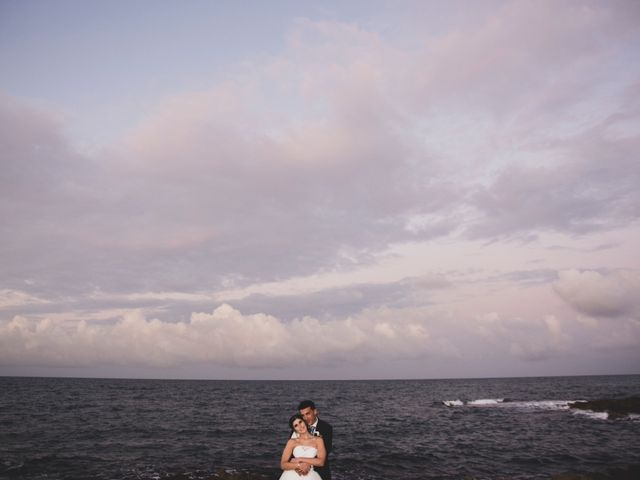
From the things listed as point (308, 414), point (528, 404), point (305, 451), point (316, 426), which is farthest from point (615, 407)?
point (305, 451)

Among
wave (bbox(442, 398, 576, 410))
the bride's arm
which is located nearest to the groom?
the bride's arm

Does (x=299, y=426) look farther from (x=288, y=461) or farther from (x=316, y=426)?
(x=316, y=426)

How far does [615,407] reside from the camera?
51.3 metres

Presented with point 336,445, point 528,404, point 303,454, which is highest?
point 303,454

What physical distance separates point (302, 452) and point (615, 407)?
60.5 meters

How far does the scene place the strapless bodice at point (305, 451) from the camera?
7.97 m

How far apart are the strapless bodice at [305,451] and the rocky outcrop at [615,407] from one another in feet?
172

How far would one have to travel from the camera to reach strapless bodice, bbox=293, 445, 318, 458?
7969 mm

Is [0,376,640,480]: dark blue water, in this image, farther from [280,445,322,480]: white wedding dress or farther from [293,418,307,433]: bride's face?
[293,418,307,433]: bride's face

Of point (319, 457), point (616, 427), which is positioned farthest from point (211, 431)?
point (616, 427)

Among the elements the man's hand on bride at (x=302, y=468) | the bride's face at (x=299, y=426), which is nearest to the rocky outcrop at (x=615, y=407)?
the man's hand on bride at (x=302, y=468)

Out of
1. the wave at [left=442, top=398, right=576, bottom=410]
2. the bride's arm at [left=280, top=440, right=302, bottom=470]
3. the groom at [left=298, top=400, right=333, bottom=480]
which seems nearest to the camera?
the bride's arm at [left=280, top=440, right=302, bottom=470]

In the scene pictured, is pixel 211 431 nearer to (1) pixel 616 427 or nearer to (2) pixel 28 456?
(2) pixel 28 456

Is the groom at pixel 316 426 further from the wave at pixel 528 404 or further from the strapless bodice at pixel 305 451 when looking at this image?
the wave at pixel 528 404
